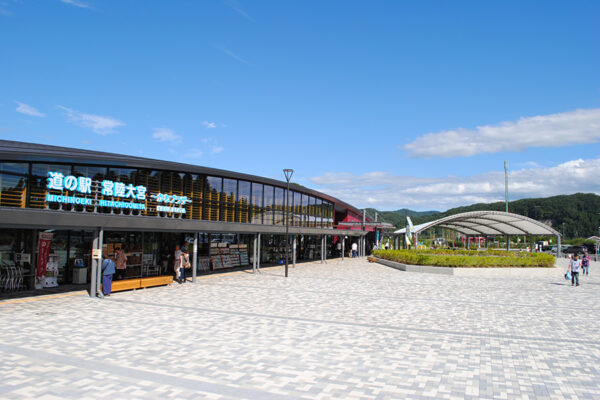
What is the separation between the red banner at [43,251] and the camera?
16.5 m

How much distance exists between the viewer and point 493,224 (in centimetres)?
4403

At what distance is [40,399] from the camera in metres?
6.23

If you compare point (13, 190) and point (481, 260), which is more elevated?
point (13, 190)

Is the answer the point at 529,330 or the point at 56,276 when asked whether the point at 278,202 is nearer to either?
the point at 56,276

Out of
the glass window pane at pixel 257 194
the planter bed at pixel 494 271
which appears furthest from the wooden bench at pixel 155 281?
the planter bed at pixel 494 271

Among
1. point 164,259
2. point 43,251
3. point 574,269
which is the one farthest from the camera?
point 164,259

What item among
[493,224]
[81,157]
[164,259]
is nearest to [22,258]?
[81,157]

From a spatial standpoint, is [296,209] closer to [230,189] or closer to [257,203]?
[257,203]

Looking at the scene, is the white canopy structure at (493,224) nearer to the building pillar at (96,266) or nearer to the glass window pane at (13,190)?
the building pillar at (96,266)

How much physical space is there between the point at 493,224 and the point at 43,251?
40.2 metres

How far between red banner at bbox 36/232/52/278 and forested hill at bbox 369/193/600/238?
379ft

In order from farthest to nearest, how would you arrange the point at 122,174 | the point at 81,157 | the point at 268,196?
the point at 268,196, the point at 122,174, the point at 81,157

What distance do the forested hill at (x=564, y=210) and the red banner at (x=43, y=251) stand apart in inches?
4549

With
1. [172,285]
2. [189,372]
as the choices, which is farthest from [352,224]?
[189,372]
